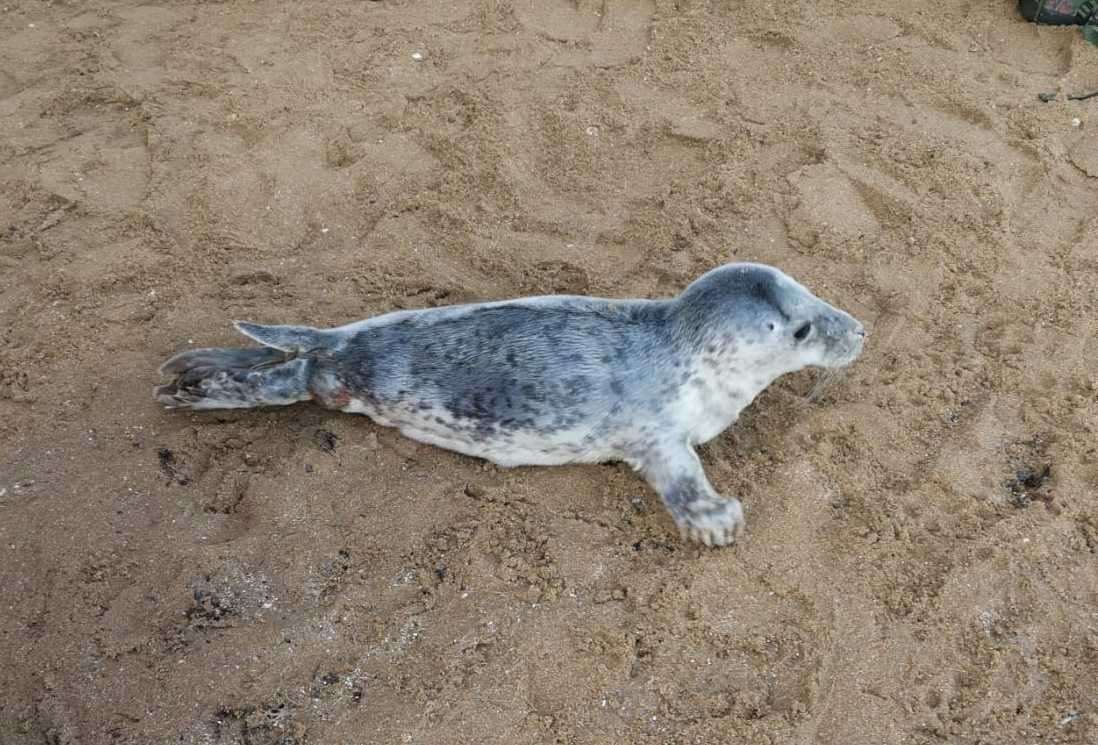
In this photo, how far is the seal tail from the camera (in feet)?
→ 12.0

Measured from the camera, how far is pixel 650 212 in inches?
183

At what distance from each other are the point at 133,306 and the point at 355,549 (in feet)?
5.58

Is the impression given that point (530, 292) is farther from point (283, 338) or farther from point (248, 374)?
point (248, 374)

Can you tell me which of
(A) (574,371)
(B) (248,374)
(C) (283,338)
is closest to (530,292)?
(A) (574,371)

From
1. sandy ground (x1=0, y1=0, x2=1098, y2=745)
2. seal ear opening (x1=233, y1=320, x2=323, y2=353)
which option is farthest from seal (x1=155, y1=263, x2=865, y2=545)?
sandy ground (x1=0, y1=0, x2=1098, y2=745)

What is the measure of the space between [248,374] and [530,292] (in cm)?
131

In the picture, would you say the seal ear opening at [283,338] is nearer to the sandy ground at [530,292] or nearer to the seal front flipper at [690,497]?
the sandy ground at [530,292]

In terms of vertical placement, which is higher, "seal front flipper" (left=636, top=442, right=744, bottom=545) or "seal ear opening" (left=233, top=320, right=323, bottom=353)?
"seal ear opening" (left=233, top=320, right=323, bottom=353)

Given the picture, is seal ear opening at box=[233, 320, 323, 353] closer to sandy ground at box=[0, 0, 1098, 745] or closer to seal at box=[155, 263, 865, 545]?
seal at box=[155, 263, 865, 545]

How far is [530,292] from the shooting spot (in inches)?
169

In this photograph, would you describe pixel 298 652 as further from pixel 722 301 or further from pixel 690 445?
pixel 722 301

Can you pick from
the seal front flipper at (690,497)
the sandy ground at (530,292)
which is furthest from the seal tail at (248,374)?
the seal front flipper at (690,497)

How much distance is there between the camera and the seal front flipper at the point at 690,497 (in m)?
3.32

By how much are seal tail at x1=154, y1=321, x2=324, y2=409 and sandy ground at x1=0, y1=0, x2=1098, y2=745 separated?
0.39 feet
